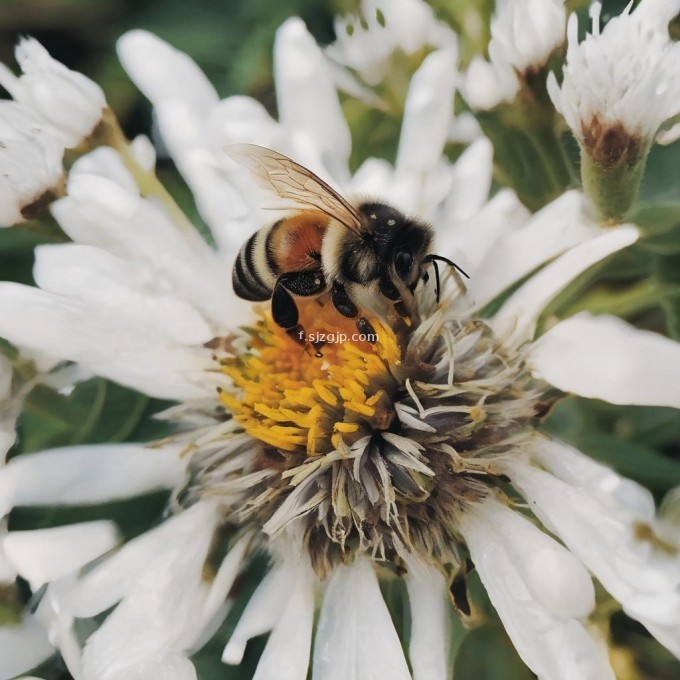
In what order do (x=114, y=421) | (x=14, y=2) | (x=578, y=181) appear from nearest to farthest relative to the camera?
1. (x=578, y=181)
2. (x=114, y=421)
3. (x=14, y=2)

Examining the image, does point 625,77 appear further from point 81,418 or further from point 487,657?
point 81,418

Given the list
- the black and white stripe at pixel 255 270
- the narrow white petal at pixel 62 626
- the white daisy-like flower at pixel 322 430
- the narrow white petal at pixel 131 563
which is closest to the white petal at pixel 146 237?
the white daisy-like flower at pixel 322 430

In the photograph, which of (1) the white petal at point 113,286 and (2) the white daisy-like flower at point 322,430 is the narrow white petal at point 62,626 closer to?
(2) the white daisy-like flower at point 322,430

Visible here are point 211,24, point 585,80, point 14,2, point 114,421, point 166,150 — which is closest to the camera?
point 585,80

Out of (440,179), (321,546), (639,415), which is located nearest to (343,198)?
(440,179)

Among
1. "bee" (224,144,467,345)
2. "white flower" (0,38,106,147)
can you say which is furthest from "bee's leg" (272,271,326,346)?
"white flower" (0,38,106,147)

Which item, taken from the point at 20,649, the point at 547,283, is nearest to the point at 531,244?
the point at 547,283

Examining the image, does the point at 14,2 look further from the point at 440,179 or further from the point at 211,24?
the point at 440,179
